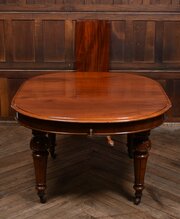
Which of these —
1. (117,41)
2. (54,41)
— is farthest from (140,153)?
(54,41)

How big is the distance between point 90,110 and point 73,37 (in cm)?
154

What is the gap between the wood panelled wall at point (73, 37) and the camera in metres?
2.89

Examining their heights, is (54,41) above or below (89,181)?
above

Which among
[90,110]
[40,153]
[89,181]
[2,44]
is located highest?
[2,44]

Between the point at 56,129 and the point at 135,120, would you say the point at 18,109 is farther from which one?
the point at 135,120

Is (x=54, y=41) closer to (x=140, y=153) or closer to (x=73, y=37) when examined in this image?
(x=73, y=37)

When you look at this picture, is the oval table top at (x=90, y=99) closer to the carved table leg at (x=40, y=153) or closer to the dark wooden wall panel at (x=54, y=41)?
the carved table leg at (x=40, y=153)

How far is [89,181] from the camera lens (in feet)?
7.07

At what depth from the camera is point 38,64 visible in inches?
119

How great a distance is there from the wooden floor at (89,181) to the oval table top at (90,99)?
0.58m

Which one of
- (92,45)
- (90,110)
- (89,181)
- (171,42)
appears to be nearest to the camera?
(90,110)

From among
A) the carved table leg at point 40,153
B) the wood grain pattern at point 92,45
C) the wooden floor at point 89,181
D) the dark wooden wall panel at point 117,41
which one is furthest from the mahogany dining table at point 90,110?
the dark wooden wall panel at point 117,41

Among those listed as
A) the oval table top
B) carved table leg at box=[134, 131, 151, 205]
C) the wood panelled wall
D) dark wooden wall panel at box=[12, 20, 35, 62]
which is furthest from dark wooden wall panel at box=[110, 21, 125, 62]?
carved table leg at box=[134, 131, 151, 205]

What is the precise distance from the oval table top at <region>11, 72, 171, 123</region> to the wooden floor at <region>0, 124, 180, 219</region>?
1.89ft
